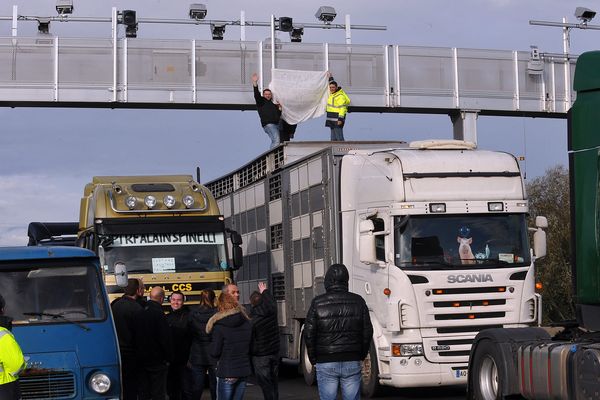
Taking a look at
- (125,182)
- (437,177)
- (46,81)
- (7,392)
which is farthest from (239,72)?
(7,392)

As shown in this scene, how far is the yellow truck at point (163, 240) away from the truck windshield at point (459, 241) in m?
3.58

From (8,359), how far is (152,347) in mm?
4104

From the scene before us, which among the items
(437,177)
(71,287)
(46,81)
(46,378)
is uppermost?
(46,81)

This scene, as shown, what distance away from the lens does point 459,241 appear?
54.3 feet

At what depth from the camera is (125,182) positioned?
20719 millimetres

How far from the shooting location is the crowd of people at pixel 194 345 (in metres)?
12.5

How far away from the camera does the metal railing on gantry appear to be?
2900cm

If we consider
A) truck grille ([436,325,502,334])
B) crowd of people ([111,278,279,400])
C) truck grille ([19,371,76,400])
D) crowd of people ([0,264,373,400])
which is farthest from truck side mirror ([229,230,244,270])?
truck grille ([19,371,76,400])

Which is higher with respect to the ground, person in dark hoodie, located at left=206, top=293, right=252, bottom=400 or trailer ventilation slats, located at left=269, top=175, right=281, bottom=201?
trailer ventilation slats, located at left=269, top=175, right=281, bottom=201

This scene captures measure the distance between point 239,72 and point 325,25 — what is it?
101 inches

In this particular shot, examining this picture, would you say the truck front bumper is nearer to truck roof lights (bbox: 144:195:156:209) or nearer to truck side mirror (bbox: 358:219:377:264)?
truck side mirror (bbox: 358:219:377:264)

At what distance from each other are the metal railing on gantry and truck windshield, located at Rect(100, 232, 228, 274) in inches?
409

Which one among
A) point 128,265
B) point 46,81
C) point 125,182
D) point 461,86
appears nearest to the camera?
point 128,265

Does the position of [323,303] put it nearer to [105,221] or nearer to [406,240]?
[406,240]
